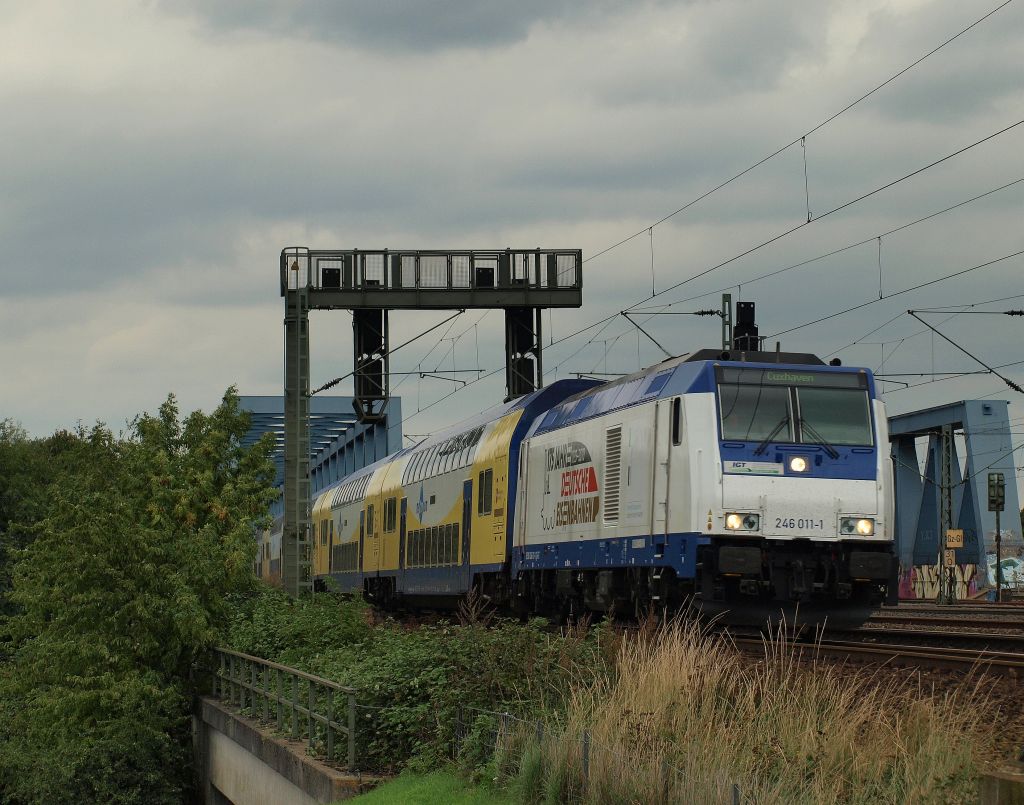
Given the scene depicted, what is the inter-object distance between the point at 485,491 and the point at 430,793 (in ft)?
52.0

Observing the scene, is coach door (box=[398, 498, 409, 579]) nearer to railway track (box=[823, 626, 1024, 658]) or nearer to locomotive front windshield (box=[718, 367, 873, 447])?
railway track (box=[823, 626, 1024, 658])

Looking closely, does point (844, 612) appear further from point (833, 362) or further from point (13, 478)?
point (13, 478)

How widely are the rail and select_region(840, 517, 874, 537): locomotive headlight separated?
676 centimetres

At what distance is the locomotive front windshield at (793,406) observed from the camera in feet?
62.5

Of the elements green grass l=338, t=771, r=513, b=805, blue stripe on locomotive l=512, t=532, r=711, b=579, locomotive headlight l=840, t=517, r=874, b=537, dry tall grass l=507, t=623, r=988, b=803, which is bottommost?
green grass l=338, t=771, r=513, b=805

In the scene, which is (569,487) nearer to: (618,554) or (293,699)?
(618,554)

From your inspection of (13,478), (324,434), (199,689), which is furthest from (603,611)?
(324,434)

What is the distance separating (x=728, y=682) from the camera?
12422 mm

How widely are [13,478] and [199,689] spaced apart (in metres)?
43.0

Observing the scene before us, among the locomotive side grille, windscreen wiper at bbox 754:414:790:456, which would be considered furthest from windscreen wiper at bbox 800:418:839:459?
the locomotive side grille

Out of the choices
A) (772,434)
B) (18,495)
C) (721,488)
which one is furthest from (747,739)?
(18,495)

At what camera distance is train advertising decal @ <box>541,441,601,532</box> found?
22031 mm

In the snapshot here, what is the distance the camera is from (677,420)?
19.0m

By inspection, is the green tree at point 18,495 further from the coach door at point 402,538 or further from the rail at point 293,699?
the rail at point 293,699
